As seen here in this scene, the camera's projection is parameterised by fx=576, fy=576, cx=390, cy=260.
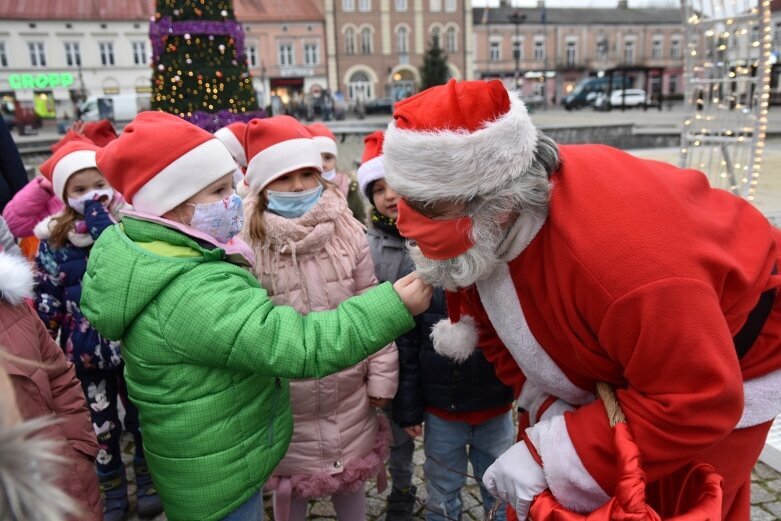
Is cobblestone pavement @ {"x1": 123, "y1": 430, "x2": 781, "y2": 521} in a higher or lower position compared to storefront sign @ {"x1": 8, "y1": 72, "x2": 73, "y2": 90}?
lower

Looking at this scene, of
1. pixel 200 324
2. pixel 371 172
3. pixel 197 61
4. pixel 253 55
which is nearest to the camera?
pixel 200 324

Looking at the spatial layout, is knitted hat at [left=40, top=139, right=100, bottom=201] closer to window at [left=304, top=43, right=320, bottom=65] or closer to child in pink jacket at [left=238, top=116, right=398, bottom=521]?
child in pink jacket at [left=238, top=116, right=398, bottom=521]

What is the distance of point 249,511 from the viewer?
80.8 inches

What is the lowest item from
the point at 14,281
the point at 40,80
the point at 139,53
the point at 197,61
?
the point at 14,281

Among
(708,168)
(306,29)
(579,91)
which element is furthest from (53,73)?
(708,168)

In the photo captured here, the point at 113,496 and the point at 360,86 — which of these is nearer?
the point at 113,496

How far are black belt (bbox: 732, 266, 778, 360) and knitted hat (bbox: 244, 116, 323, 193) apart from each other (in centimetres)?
177

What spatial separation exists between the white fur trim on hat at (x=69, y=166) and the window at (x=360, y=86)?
47083 millimetres

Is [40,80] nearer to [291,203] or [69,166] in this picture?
[69,166]

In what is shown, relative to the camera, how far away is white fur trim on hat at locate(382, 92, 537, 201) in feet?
4.56

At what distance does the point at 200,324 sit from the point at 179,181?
0.51 meters

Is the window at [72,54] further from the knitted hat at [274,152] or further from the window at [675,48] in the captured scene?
the window at [675,48]

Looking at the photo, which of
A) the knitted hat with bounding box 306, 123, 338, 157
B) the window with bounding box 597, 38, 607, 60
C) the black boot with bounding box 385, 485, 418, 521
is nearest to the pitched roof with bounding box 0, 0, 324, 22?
the window with bounding box 597, 38, 607, 60

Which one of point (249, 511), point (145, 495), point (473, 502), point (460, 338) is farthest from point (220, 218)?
point (473, 502)
